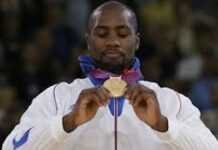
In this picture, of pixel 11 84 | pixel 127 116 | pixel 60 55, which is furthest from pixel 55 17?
pixel 127 116

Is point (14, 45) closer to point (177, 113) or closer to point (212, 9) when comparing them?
point (212, 9)

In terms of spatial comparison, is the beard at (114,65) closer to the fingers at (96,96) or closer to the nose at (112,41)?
the nose at (112,41)

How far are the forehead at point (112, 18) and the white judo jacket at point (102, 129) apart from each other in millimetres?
328

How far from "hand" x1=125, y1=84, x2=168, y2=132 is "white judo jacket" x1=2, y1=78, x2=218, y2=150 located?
150 millimetres

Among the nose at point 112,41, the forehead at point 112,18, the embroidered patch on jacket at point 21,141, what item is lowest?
the embroidered patch on jacket at point 21,141

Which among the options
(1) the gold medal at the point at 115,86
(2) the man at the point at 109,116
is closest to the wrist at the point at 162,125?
(2) the man at the point at 109,116

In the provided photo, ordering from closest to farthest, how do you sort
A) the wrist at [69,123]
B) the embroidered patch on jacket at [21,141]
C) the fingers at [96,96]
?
the fingers at [96,96], the wrist at [69,123], the embroidered patch on jacket at [21,141]

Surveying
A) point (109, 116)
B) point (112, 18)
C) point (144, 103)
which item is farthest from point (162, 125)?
point (112, 18)

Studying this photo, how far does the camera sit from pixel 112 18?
15.8 feet

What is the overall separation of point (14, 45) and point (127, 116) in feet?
14.7

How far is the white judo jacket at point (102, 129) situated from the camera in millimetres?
4512

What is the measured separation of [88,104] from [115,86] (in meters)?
0.15

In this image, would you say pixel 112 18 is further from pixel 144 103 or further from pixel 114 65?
pixel 144 103

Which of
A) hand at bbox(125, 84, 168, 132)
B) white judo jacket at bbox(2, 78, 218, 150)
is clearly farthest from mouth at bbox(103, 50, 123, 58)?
hand at bbox(125, 84, 168, 132)
